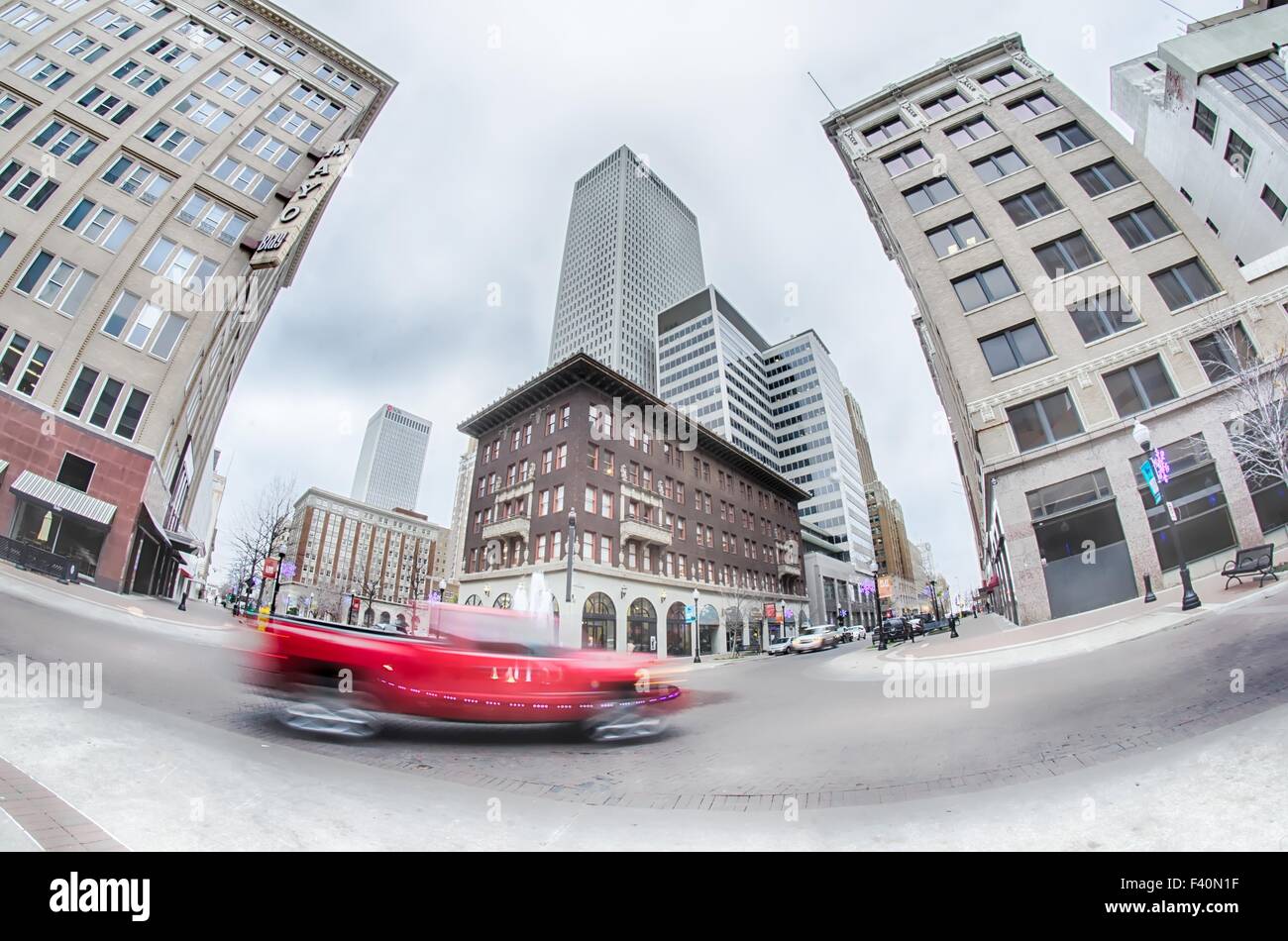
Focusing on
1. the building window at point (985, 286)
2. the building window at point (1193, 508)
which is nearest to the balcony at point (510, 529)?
the building window at point (985, 286)

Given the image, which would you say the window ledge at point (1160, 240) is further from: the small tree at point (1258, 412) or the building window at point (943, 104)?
the building window at point (943, 104)

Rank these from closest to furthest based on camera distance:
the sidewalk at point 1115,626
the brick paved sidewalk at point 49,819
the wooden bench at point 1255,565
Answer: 1. the brick paved sidewalk at point 49,819
2. the sidewalk at point 1115,626
3. the wooden bench at point 1255,565

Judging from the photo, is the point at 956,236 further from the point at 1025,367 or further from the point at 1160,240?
the point at 1025,367

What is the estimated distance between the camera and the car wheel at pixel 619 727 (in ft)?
23.4

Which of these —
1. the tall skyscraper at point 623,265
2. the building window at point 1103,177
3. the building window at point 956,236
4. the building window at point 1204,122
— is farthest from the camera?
the tall skyscraper at point 623,265

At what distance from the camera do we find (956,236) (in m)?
20.7

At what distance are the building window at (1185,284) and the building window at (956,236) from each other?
6137 mm

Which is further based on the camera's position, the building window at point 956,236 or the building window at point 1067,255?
the building window at point 956,236

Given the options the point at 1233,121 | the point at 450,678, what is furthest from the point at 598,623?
the point at 1233,121

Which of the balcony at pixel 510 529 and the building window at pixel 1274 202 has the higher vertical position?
the building window at pixel 1274 202

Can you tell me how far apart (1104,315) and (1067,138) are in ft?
33.5

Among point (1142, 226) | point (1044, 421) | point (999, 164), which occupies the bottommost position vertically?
point (1044, 421)
